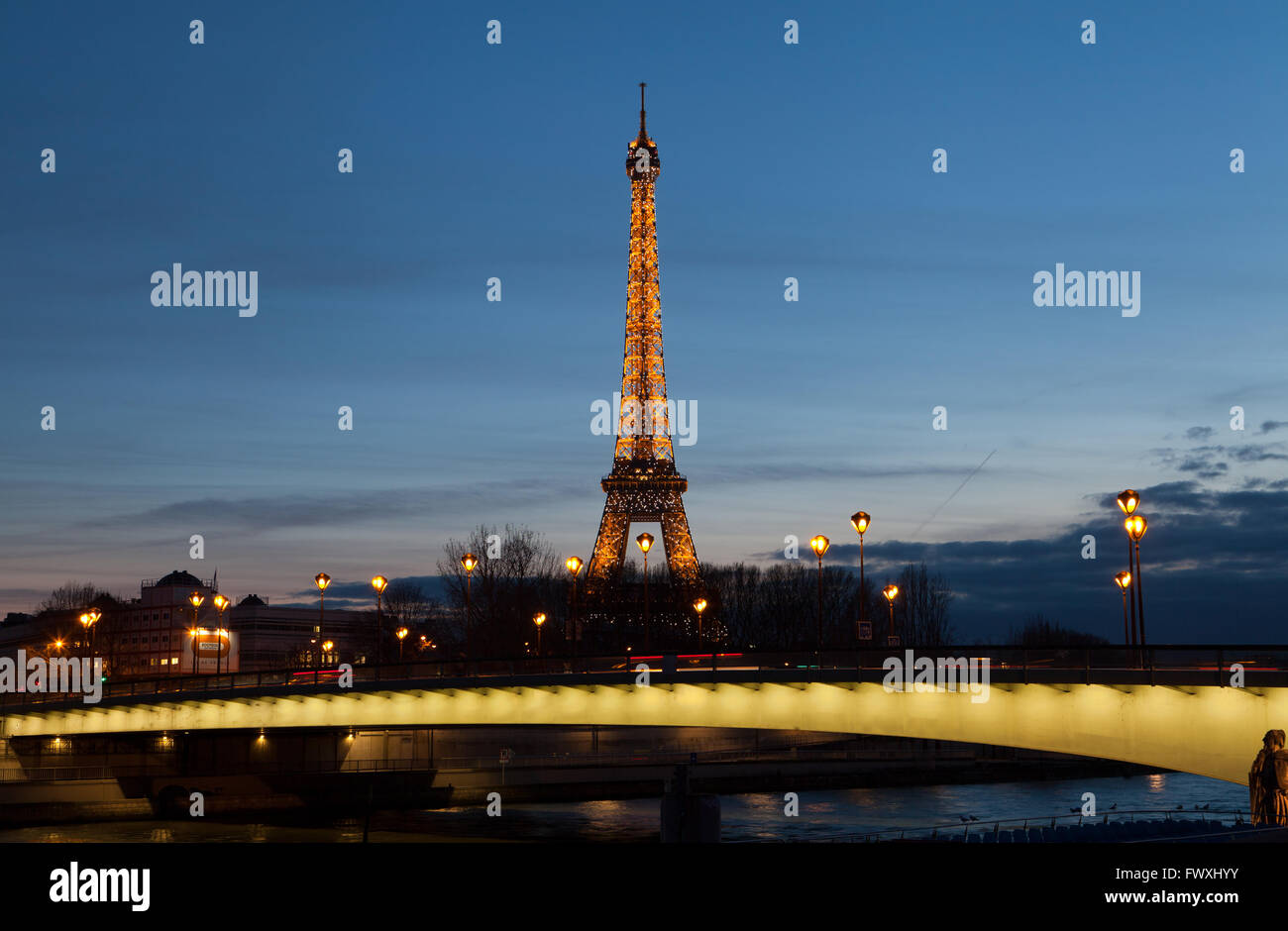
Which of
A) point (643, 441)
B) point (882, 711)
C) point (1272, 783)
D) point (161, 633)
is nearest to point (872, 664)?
point (882, 711)

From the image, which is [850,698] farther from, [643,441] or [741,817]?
[643,441]

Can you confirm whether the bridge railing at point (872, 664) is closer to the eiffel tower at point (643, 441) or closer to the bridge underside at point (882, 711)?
the bridge underside at point (882, 711)

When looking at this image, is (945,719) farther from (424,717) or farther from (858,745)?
(858,745)

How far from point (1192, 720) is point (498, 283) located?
1416 inches

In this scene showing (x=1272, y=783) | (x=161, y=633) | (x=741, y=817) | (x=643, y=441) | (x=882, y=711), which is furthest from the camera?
(x=161, y=633)

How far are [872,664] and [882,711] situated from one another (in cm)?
149

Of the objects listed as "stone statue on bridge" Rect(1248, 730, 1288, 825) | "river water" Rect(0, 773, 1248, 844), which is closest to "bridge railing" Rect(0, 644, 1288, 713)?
"stone statue on bridge" Rect(1248, 730, 1288, 825)

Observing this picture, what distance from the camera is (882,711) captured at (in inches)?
1692

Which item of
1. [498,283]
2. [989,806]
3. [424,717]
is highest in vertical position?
[498,283]

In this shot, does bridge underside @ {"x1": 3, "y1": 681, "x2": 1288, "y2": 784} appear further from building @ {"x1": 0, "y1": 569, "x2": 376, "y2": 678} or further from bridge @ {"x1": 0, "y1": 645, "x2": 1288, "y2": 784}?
building @ {"x1": 0, "y1": 569, "x2": 376, "y2": 678}

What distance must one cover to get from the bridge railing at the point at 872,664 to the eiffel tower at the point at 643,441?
191ft

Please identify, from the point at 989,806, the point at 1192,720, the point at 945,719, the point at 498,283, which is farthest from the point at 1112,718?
the point at 989,806

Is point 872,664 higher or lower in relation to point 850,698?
higher
